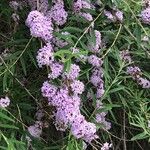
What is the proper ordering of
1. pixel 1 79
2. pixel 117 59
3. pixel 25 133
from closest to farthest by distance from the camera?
pixel 25 133 → pixel 1 79 → pixel 117 59

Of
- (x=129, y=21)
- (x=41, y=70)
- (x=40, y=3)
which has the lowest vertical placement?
(x=41, y=70)

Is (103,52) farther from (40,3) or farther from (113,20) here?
(40,3)

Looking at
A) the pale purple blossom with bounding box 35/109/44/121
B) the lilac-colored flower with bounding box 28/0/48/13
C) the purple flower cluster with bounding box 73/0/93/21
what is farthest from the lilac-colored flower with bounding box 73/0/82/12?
the pale purple blossom with bounding box 35/109/44/121

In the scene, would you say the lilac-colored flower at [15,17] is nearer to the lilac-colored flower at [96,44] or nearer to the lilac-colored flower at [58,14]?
the lilac-colored flower at [58,14]

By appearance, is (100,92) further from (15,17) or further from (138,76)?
(15,17)

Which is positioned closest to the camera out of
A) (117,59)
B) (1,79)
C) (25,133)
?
(25,133)

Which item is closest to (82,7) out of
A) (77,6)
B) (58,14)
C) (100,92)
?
(77,6)

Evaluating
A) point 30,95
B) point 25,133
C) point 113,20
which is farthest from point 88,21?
point 25,133

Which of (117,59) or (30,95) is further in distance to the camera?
(117,59)
